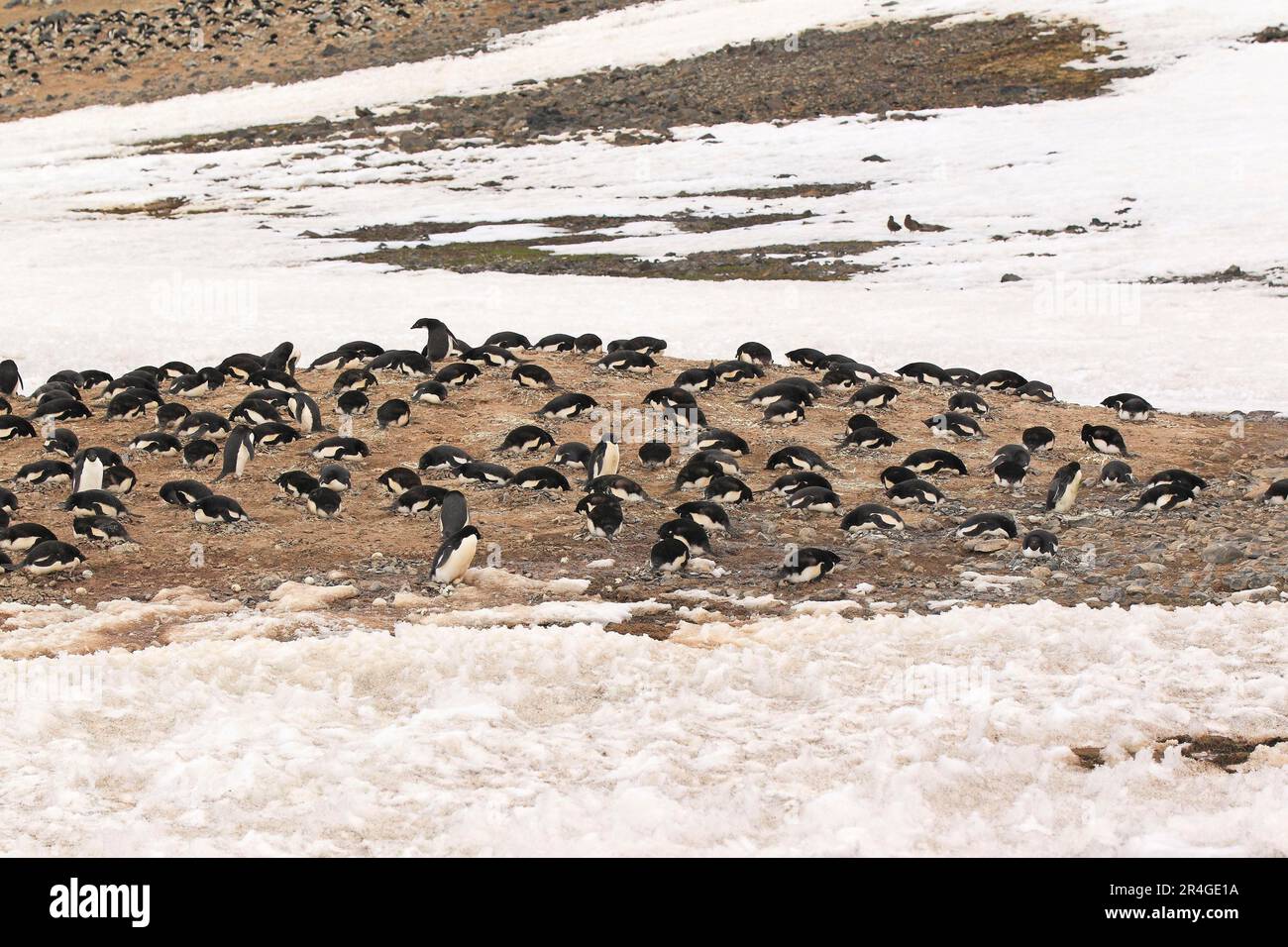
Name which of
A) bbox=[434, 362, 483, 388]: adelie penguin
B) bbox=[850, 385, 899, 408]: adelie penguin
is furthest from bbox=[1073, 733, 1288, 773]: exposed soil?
bbox=[434, 362, 483, 388]: adelie penguin

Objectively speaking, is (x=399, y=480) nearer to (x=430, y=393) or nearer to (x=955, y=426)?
(x=430, y=393)

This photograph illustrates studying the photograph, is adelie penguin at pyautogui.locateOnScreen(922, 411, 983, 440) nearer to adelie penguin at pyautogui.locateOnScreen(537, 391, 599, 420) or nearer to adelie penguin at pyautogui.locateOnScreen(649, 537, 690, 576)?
adelie penguin at pyautogui.locateOnScreen(537, 391, 599, 420)

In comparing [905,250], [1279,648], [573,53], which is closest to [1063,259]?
[905,250]

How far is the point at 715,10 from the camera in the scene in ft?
179

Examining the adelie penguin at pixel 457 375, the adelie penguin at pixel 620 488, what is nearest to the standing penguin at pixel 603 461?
the adelie penguin at pixel 620 488

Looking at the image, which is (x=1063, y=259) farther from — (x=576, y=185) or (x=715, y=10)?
(x=715, y=10)

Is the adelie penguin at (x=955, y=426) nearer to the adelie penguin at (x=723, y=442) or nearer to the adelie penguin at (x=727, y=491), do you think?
the adelie penguin at (x=723, y=442)

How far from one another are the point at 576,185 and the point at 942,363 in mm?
20402

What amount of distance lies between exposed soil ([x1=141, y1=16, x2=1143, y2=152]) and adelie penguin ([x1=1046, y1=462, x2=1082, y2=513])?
31043 mm

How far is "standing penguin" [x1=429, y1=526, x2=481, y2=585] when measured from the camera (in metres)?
9.58

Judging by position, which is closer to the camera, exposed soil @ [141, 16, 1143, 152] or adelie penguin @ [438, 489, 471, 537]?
adelie penguin @ [438, 489, 471, 537]

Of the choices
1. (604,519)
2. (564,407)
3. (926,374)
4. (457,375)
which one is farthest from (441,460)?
(926,374)

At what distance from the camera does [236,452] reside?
40.4 ft

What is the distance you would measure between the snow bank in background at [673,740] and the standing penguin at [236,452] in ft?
15.8
